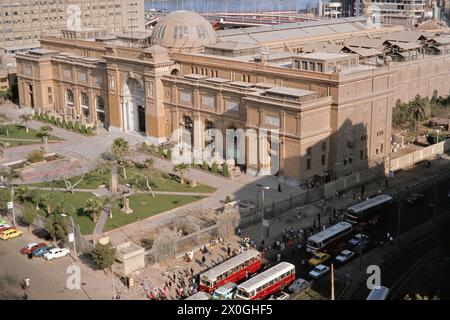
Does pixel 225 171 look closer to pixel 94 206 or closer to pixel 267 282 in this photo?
pixel 94 206

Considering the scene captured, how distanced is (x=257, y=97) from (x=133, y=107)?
26.9 metres

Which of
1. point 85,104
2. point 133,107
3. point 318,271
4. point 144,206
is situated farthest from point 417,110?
point 85,104

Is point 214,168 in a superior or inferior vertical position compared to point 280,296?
superior

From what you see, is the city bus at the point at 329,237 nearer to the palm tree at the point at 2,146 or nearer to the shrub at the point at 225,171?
the shrub at the point at 225,171

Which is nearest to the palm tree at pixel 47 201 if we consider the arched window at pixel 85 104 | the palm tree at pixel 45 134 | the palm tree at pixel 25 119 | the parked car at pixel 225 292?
the parked car at pixel 225 292

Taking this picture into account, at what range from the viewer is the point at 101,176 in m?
71.9

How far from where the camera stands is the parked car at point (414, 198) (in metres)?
62.0

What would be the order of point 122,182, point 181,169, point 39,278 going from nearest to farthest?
point 39,278 < point 181,169 < point 122,182

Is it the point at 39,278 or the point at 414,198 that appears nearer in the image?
the point at 39,278

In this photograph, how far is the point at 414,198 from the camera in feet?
Result: 205

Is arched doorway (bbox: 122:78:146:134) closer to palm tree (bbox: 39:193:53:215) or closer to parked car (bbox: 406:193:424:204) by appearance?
palm tree (bbox: 39:193:53:215)

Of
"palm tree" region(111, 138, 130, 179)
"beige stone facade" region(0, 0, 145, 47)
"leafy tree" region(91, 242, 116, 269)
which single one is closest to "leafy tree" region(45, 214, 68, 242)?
"leafy tree" region(91, 242, 116, 269)

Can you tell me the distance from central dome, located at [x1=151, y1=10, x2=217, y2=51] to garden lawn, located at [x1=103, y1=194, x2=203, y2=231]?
95.1ft

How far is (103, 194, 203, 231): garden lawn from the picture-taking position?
5866cm
